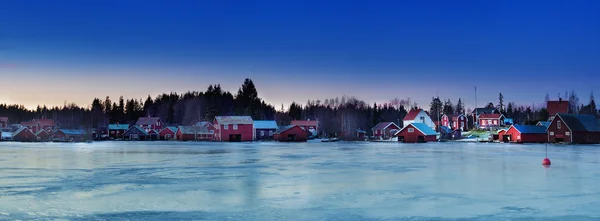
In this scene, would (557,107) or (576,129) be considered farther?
(557,107)

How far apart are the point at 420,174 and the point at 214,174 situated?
344 inches

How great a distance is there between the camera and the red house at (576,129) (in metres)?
65.7

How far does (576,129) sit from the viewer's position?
65.6 m

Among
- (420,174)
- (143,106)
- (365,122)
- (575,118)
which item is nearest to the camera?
(420,174)

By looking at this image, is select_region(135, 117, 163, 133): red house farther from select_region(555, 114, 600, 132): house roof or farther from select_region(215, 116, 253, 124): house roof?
select_region(555, 114, 600, 132): house roof

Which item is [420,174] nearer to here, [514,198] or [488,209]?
[514,198]

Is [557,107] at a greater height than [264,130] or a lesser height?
greater

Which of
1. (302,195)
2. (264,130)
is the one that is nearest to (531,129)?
(264,130)

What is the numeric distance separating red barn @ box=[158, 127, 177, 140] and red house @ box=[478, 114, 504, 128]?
6192 centimetres

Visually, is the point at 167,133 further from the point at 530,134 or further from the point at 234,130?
the point at 530,134

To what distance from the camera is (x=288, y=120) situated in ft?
492

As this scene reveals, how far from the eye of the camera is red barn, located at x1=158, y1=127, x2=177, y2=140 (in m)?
106

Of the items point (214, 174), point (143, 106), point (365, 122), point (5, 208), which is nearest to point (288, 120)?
point (365, 122)

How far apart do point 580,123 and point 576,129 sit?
135 centimetres
